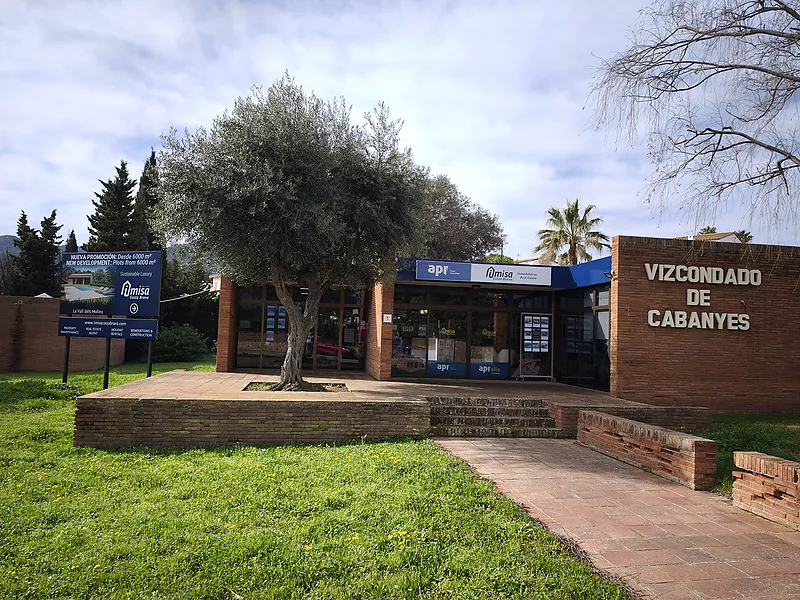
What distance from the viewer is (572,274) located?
49.5ft

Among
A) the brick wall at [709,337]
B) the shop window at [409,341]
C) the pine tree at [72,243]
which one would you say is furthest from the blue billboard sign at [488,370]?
the pine tree at [72,243]

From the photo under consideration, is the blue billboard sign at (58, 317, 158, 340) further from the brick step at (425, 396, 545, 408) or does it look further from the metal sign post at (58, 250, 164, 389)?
the brick step at (425, 396, 545, 408)

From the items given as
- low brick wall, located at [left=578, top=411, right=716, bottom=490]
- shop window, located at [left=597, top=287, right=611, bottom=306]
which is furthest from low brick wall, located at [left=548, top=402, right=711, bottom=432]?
shop window, located at [left=597, top=287, right=611, bottom=306]

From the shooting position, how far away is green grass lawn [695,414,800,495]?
8.05m

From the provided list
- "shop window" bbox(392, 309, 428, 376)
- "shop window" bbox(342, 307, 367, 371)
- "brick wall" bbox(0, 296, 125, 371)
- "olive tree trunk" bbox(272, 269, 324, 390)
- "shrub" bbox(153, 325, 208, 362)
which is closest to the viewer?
"olive tree trunk" bbox(272, 269, 324, 390)

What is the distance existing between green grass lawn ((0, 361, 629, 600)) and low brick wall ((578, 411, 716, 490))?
2.67 meters

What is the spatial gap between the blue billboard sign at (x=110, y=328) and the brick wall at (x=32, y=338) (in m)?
9.94

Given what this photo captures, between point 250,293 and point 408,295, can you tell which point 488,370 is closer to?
point 408,295

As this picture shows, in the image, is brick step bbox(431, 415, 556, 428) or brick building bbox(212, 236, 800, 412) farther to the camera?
brick building bbox(212, 236, 800, 412)

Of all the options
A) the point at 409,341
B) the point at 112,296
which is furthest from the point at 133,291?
the point at 409,341

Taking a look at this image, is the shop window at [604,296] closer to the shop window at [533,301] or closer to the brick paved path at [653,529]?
the shop window at [533,301]

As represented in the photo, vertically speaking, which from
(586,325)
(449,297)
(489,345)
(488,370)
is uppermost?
(449,297)

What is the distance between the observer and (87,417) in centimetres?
852

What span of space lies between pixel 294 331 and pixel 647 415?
720 centimetres
